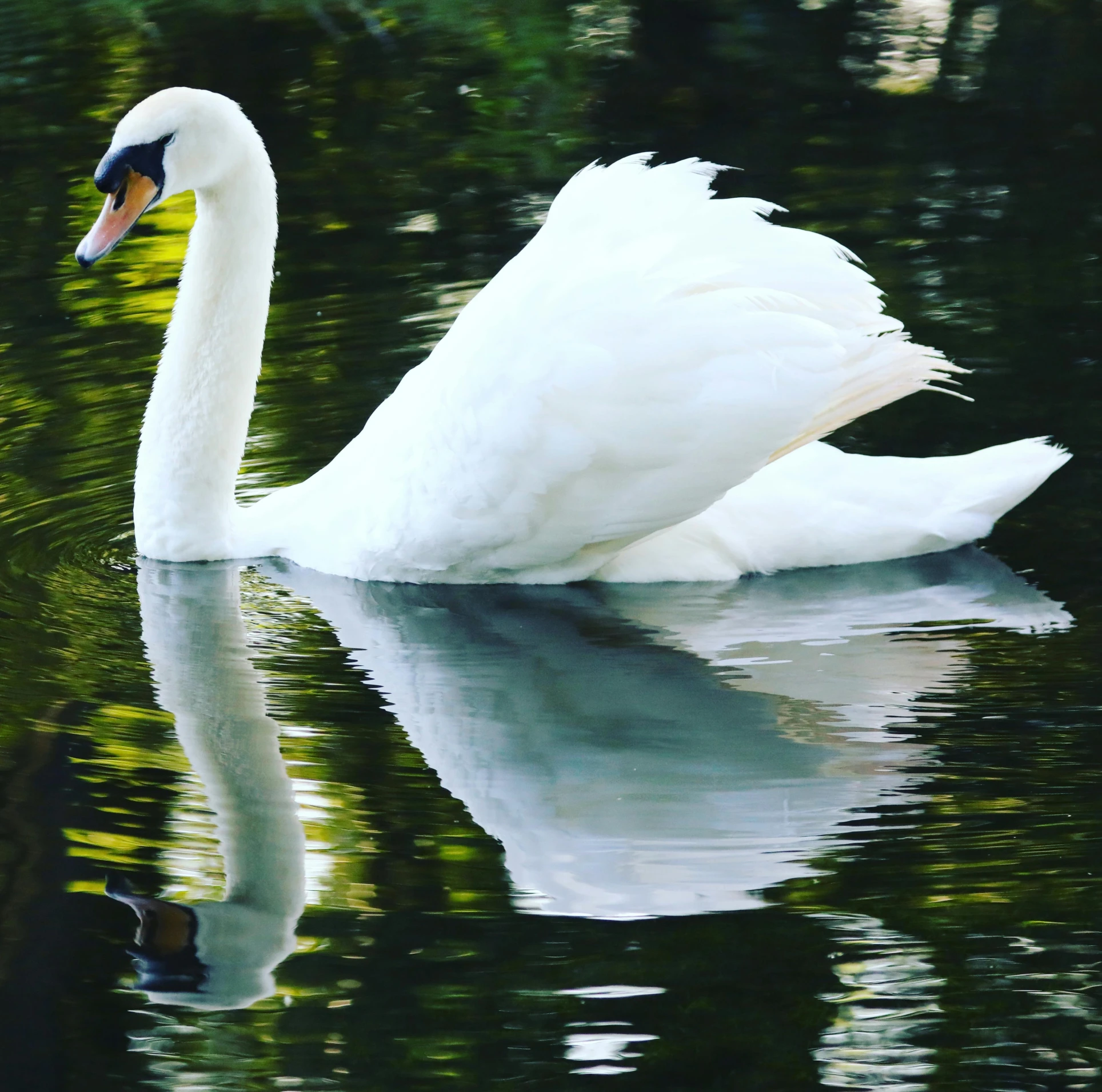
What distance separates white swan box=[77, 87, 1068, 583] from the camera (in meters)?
6.18

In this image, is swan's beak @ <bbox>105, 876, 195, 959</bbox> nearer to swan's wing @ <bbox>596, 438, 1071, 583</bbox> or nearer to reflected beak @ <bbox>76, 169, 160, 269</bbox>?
swan's wing @ <bbox>596, 438, 1071, 583</bbox>

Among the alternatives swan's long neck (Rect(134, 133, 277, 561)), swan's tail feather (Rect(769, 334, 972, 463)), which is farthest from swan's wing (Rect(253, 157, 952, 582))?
swan's long neck (Rect(134, 133, 277, 561))

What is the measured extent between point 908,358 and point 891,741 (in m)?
1.40

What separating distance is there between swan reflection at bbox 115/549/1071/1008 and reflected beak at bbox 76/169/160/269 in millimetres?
1268

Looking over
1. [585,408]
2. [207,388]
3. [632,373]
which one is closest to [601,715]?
[585,408]

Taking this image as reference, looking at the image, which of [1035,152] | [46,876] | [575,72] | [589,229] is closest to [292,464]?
[589,229]

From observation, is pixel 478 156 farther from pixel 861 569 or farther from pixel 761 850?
pixel 761 850

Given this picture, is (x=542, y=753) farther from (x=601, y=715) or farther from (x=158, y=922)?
(x=158, y=922)

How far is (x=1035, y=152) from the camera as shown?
37.0 ft

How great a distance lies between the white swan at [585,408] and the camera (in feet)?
20.3

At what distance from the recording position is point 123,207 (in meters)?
6.85

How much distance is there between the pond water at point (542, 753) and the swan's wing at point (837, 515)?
0.09 metres

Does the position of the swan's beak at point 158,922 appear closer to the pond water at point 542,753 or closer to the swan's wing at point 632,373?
the pond water at point 542,753

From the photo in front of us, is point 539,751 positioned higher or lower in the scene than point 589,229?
lower
